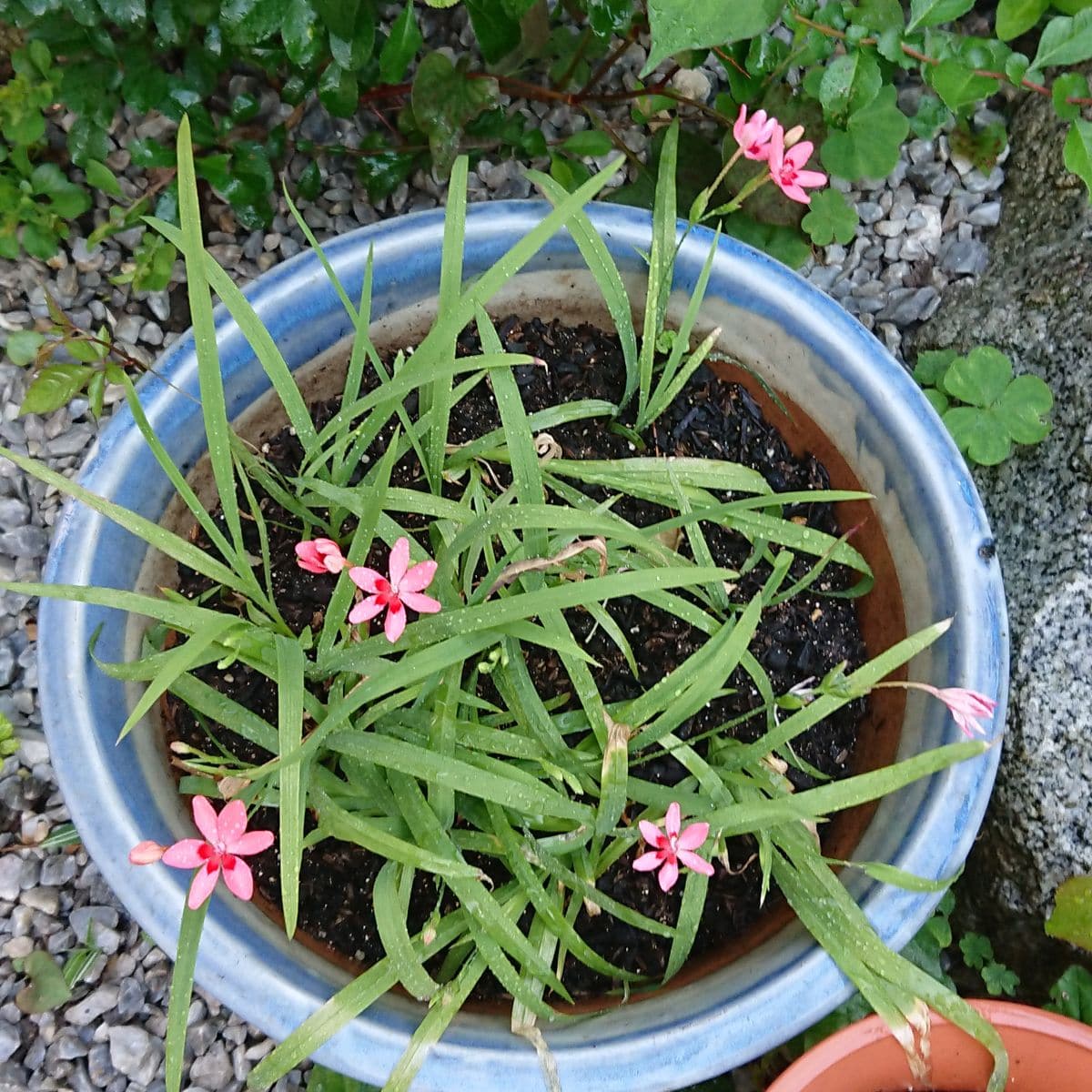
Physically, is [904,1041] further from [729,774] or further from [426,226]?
[426,226]

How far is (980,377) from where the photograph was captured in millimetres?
1181

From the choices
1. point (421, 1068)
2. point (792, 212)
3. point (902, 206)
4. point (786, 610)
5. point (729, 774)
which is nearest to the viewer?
point (421, 1068)

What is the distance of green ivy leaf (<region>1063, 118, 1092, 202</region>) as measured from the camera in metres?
0.88

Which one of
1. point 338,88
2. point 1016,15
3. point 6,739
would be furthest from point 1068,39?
point 6,739

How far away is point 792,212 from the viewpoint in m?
1.19

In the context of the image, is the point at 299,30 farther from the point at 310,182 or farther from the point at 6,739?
the point at 6,739

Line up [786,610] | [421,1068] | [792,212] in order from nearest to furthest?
[421,1068]
[786,610]
[792,212]

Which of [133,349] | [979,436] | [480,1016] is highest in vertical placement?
[133,349]

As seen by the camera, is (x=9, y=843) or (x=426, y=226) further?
(x=9, y=843)

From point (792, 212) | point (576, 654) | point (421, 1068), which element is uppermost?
point (792, 212)

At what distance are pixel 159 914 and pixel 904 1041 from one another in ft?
2.04

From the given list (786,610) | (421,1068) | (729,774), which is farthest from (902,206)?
(421,1068)

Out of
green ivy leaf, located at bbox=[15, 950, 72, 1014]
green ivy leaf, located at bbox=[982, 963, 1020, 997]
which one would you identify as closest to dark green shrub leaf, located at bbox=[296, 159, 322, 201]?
green ivy leaf, located at bbox=[15, 950, 72, 1014]

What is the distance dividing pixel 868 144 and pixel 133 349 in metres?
1.05
